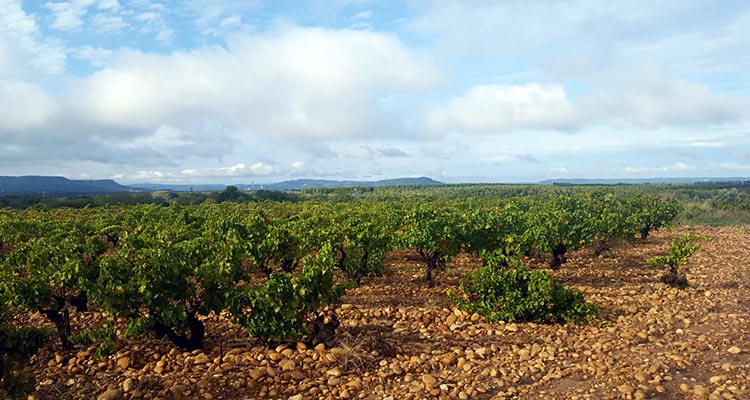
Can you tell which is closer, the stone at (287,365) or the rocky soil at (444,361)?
the rocky soil at (444,361)

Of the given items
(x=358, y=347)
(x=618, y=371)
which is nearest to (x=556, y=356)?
(x=618, y=371)

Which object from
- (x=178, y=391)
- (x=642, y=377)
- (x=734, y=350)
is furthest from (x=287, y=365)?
(x=734, y=350)

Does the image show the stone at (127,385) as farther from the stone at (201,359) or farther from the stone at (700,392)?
the stone at (700,392)

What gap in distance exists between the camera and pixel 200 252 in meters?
10.2

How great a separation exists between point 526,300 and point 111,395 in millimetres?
8581

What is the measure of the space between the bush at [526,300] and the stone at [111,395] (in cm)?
754

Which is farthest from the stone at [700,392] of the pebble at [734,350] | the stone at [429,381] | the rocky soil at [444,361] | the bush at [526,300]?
the stone at [429,381]

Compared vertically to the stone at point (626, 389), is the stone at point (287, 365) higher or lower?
higher

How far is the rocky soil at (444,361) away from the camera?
7.31 meters

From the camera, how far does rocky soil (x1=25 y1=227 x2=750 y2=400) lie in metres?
7.31

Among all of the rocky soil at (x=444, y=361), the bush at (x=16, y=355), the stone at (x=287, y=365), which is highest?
the bush at (x=16, y=355)

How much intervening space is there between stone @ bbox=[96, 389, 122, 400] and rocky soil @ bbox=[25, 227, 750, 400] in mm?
27

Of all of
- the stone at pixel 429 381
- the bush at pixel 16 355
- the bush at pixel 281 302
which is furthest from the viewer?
the bush at pixel 281 302

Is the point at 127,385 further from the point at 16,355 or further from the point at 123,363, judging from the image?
the point at 16,355
